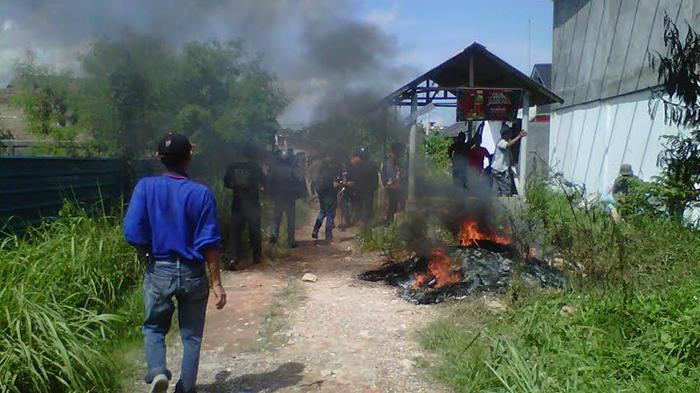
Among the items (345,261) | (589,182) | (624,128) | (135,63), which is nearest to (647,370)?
(345,261)

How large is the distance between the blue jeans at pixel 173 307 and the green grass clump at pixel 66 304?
0.44 metres

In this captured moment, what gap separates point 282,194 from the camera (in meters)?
10.8

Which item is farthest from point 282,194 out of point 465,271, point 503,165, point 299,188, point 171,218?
point 171,218

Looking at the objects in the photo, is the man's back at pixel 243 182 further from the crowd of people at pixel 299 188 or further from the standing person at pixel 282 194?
the standing person at pixel 282 194

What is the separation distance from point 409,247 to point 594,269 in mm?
2580

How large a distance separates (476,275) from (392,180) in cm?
551

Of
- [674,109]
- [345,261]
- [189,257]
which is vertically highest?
[674,109]

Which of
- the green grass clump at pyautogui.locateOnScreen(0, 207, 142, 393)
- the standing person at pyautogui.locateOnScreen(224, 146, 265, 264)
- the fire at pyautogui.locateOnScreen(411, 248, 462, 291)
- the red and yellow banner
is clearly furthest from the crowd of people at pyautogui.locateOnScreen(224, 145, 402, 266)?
the fire at pyautogui.locateOnScreen(411, 248, 462, 291)

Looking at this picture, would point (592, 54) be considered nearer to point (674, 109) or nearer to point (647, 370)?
point (674, 109)

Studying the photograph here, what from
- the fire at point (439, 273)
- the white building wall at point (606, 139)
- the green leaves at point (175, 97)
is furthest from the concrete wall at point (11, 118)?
the fire at point (439, 273)

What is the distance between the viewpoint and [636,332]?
16.6 ft

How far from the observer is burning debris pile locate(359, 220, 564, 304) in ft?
23.4

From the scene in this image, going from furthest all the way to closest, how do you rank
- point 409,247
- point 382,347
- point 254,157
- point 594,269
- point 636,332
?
point 254,157 → point 409,247 → point 594,269 → point 382,347 → point 636,332

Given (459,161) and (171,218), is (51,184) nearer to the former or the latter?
(171,218)
